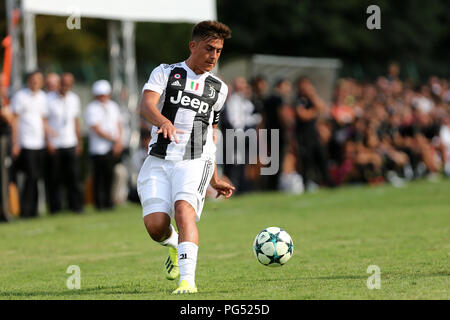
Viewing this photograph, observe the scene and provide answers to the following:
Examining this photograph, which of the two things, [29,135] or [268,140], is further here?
[268,140]

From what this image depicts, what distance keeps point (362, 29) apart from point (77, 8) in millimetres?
32721

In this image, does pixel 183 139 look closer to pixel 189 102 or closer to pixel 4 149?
pixel 189 102

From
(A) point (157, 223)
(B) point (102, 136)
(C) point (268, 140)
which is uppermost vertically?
(B) point (102, 136)

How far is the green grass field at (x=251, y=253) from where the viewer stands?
7.17 m

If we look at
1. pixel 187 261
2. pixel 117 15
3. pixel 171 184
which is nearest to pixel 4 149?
pixel 117 15

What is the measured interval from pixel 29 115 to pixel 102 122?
6.12 feet

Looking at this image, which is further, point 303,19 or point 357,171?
point 303,19

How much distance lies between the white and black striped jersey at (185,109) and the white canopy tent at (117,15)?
31.4ft

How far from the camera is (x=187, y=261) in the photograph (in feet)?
22.8

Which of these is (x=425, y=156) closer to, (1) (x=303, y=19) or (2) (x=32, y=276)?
(2) (x=32, y=276)

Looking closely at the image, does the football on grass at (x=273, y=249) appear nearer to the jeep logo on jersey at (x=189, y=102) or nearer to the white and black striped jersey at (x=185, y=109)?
the white and black striped jersey at (x=185, y=109)

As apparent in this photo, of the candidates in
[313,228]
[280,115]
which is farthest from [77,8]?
[313,228]

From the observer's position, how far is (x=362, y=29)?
4809 cm

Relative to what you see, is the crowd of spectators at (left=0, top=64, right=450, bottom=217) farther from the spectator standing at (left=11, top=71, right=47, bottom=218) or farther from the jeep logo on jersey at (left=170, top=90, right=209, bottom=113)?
the jeep logo on jersey at (left=170, top=90, right=209, bottom=113)
